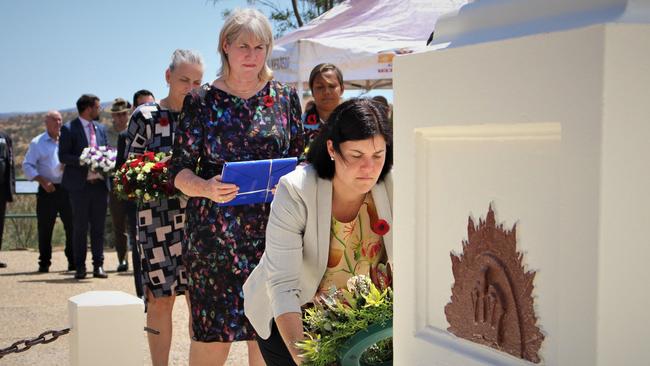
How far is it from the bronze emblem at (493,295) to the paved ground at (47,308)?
409 centimetres

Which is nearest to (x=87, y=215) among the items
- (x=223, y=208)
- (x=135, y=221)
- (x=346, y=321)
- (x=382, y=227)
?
(x=135, y=221)

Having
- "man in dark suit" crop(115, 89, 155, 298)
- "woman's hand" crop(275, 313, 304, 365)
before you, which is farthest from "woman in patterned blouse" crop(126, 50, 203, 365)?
"woman's hand" crop(275, 313, 304, 365)

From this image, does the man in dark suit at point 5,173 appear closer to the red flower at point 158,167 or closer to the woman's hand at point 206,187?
the red flower at point 158,167

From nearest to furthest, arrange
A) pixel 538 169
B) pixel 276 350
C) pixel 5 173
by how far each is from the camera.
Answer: pixel 538 169, pixel 276 350, pixel 5 173

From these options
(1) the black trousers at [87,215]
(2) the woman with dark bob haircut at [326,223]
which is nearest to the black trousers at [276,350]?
(2) the woman with dark bob haircut at [326,223]

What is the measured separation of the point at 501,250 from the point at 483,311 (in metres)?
0.14

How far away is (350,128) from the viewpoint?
2.91 m

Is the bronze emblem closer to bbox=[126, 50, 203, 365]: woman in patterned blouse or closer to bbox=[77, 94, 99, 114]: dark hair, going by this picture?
bbox=[126, 50, 203, 365]: woman in patterned blouse

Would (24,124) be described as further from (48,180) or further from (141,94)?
(141,94)

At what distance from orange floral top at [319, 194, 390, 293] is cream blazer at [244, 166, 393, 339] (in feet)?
0.25

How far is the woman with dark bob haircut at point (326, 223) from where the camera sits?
9.41ft

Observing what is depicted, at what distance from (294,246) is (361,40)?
6.21 meters

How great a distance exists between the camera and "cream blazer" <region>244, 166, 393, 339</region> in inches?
112

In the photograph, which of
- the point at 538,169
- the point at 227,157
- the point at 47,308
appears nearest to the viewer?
the point at 538,169
